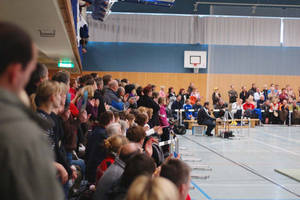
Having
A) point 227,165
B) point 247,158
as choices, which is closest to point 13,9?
point 227,165

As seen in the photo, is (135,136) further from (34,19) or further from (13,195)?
(13,195)

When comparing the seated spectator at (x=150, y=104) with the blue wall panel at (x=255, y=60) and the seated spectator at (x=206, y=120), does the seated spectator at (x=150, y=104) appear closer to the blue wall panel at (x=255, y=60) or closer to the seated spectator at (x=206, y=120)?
the seated spectator at (x=206, y=120)

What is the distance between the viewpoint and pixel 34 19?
611cm

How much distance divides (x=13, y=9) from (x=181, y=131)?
1123 cm

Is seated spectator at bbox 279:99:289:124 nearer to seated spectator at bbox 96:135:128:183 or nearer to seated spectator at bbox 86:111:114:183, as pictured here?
seated spectator at bbox 86:111:114:183

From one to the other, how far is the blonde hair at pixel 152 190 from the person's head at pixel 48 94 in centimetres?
179

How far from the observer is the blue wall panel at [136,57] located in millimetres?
25969

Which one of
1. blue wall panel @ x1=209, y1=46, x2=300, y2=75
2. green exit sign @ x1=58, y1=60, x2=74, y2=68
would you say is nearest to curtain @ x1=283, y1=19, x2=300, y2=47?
blue wall panel @ x1=209, y1=46, x2=300, y2=75

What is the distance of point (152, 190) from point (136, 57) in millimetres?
24748

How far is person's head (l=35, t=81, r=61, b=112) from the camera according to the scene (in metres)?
3.37

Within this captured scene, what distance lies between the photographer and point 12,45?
3.70 ft

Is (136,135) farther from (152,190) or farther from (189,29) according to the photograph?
(189,29)

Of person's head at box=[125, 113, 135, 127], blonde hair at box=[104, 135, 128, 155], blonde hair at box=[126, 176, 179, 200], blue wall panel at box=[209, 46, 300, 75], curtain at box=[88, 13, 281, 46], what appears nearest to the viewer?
blonde hair at box=[126, 176, 179, 200]

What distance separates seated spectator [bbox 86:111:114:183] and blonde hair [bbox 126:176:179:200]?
3286 mm
